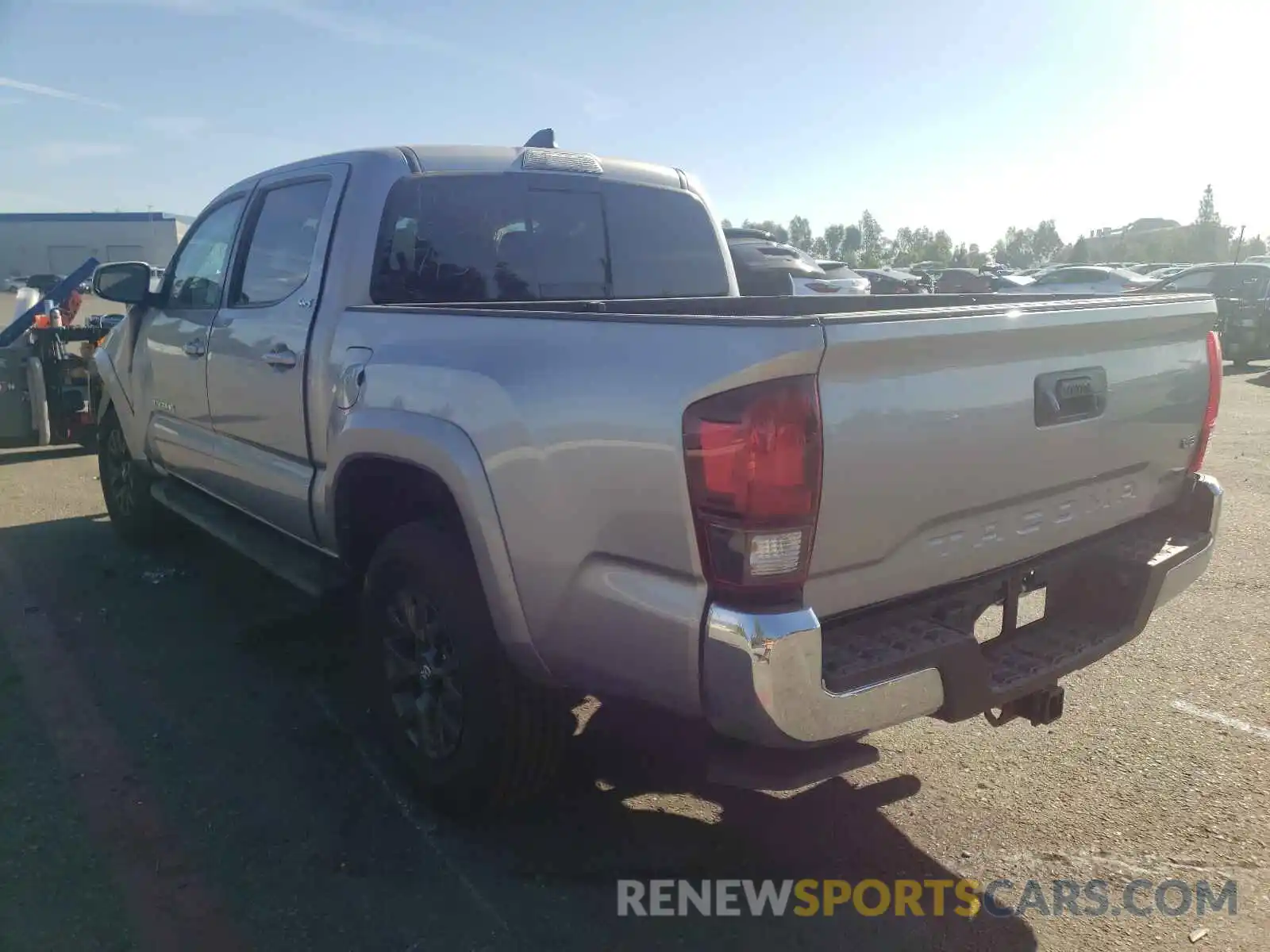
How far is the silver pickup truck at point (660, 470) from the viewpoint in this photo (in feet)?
7.13

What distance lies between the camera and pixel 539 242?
398 cm

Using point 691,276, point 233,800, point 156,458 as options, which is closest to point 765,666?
point 233,800

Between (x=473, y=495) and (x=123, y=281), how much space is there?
3.59 meters

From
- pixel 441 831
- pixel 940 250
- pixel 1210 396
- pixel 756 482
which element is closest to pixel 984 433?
pixel 756 482

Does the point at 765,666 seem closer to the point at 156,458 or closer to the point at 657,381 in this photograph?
the point at 657,381

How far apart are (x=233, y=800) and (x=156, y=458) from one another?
2.88 m

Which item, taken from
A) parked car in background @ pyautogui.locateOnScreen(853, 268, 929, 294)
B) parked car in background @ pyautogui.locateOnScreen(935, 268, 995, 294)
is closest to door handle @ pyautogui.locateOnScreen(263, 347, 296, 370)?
parked car in background @ pyautogui.locateOnScreen(935, 268, 995, 294)

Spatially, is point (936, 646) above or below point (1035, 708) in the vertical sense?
above

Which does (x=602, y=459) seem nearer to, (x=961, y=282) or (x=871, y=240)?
(x=961, y=282)

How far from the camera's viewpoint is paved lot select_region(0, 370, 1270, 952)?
264 cm

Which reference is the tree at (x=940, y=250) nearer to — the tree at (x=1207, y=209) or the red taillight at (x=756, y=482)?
the tree at (x=1207, y=209)

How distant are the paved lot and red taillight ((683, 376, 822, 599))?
3.64 feet

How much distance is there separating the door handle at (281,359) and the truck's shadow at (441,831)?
4.46 feet

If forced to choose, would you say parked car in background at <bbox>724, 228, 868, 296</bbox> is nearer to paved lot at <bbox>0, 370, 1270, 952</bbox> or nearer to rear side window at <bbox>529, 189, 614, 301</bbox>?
rear side window at <bbox>529, 189, 614, 301</bbox>
